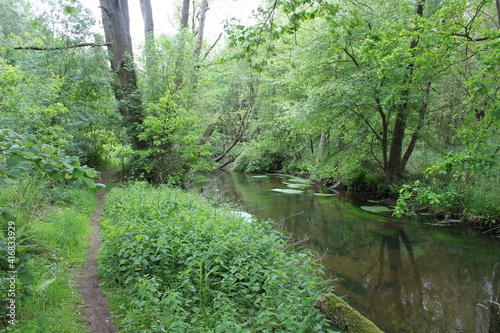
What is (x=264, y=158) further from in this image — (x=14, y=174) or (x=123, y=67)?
(x=14, y=174)

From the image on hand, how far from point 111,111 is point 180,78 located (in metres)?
2.86

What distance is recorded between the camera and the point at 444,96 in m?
14.8

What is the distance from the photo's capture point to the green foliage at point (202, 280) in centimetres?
295

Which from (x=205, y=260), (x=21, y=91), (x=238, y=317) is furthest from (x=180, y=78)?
(x=238, y=317)

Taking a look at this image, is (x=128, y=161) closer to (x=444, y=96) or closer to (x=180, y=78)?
(x=180, y=78)

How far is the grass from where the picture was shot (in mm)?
2746

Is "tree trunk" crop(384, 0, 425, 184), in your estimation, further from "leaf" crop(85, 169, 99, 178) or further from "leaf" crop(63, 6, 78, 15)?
"leaf" crop(85, 169, 99, 178)

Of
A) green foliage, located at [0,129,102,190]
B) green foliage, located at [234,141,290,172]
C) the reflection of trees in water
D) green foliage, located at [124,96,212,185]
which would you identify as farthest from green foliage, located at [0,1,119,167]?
green foliage, located at [234,141,290,172]

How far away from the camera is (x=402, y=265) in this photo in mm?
6914

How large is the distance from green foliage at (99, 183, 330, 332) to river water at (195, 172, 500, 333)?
1.59 m

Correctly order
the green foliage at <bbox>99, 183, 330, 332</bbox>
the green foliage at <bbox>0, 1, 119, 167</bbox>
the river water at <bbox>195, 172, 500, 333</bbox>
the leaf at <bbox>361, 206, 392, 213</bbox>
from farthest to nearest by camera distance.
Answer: the leaf at <bbox>361, 206, 392, 213</bbox>
the green foliage at <bbox>0, 1, 119, 167</bbox>
the river water at <bbox>195, 172, 500, 333</bbox>
the green foliage at <bbox>99, 183, 330, 332</bbox>

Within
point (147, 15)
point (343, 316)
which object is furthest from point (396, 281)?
point (147, 15)

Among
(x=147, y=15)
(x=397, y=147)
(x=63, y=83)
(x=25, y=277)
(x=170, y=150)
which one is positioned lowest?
(x=25, y=277)

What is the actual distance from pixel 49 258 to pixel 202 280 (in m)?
2.26
